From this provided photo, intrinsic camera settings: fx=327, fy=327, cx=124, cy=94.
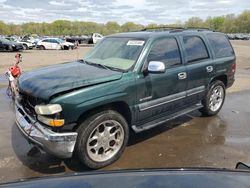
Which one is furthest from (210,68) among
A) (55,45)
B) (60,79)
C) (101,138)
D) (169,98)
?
(55,45)

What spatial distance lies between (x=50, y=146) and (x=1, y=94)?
6202 mm

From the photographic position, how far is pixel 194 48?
6293 millimetres

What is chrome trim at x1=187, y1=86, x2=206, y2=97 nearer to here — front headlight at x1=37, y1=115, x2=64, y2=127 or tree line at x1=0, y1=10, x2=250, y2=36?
front headlight at x1=37, y1=115, x2=64, y2=127

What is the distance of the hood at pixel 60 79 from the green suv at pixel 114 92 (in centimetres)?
1

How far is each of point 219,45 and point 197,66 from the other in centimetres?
128

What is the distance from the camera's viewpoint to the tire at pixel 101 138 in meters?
4.35

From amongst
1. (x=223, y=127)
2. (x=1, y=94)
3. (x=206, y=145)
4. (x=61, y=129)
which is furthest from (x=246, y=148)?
(x=1, y=94)

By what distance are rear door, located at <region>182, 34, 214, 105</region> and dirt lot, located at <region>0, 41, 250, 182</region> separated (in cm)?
68

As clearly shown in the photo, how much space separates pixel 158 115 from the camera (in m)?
5.47

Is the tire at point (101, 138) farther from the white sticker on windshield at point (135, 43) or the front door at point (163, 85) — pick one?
the white sticker on windshield at point (135, 43)

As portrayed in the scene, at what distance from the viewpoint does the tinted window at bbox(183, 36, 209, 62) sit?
6.10 metres

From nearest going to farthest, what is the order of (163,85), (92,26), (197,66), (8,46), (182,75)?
(163,85) < (182,75) < (197,66) < (8,46) < (92,26)

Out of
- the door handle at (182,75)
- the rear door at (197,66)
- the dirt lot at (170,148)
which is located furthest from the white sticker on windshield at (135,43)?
the dirt lot at (170,148)

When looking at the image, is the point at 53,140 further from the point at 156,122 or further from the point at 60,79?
the point at 156,122
